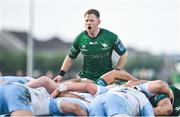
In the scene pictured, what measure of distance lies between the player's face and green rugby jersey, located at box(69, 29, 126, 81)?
0.39m

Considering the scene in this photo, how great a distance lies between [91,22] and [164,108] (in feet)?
5.56

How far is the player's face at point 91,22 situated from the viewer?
7.39 m

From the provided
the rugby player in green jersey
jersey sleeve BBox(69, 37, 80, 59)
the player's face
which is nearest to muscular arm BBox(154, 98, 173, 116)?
the player's face

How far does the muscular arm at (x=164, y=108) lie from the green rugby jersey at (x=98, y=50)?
6.15 ft

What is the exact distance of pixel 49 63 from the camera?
176 ft

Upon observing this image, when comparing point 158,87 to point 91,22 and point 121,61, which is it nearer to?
point 91,22

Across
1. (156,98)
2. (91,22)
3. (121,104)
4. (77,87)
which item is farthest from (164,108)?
(91,22)

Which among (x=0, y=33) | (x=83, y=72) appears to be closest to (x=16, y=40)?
(x=0, y=33)

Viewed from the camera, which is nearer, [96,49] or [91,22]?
[91,22]

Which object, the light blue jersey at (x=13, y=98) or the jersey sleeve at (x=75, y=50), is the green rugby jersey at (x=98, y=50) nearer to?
the jersey sleeve at (x=75, y=50)

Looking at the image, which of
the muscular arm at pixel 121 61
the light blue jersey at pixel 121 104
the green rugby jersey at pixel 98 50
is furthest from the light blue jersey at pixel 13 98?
the muscular arm at pixel 121 61

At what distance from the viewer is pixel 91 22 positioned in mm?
7488

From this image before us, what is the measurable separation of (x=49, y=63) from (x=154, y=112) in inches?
1872

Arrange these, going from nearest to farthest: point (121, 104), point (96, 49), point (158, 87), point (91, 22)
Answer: point (121, 104) < point (158, 87) < point (91, 22) < point (96, 49)
